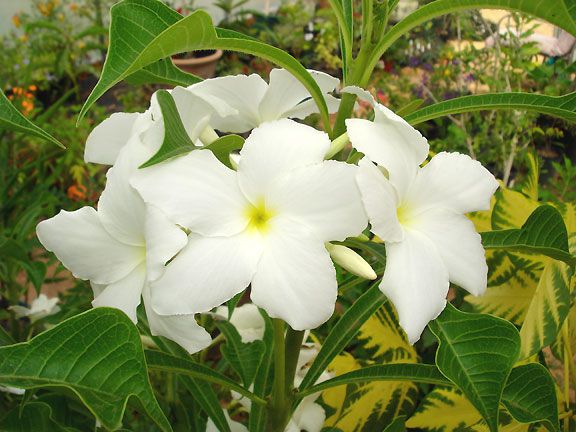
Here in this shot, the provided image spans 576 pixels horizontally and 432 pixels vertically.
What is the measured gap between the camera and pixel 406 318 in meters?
0.50

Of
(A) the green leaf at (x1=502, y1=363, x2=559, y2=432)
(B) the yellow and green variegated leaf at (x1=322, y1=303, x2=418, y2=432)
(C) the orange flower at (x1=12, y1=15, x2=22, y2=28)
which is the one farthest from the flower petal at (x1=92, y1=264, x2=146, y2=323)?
(C) the orange flower at (x1=12, y1=15, x2=22, y2=28)

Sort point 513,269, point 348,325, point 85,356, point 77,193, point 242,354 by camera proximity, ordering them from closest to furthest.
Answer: point 85,356
point 348,325
point 242,354
point 513,269
point 77,193

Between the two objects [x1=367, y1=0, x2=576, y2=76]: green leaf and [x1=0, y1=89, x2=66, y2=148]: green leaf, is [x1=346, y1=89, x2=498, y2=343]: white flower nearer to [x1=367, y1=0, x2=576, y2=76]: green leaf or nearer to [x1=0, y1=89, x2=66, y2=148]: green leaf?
[x1=367, y1=0, x2=576, y2=76]: green leaf

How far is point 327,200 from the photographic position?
1.62ft

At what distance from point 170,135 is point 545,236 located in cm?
37

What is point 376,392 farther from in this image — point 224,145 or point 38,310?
point 38,310

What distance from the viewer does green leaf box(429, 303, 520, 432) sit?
0.54 metres

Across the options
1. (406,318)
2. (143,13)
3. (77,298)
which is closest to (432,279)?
(406,318)

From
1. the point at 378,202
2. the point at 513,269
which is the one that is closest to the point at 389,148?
the point at 378,202

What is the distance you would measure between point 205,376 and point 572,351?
511 mm

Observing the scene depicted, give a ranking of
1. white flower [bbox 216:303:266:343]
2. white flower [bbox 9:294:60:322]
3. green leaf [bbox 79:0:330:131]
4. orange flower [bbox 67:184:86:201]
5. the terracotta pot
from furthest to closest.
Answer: the terracotta pot
orange flower [bbox 67:184:86:201]
white flower [bbox 9:294:60:322]
white flower [bbox 216:303:266:343]
green leaf [bbox 79:0:330:131]

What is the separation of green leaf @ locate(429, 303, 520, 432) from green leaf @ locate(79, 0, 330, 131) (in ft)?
1.03

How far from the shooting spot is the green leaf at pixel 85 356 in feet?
1.54

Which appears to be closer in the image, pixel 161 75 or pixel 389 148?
pixel 389 148
